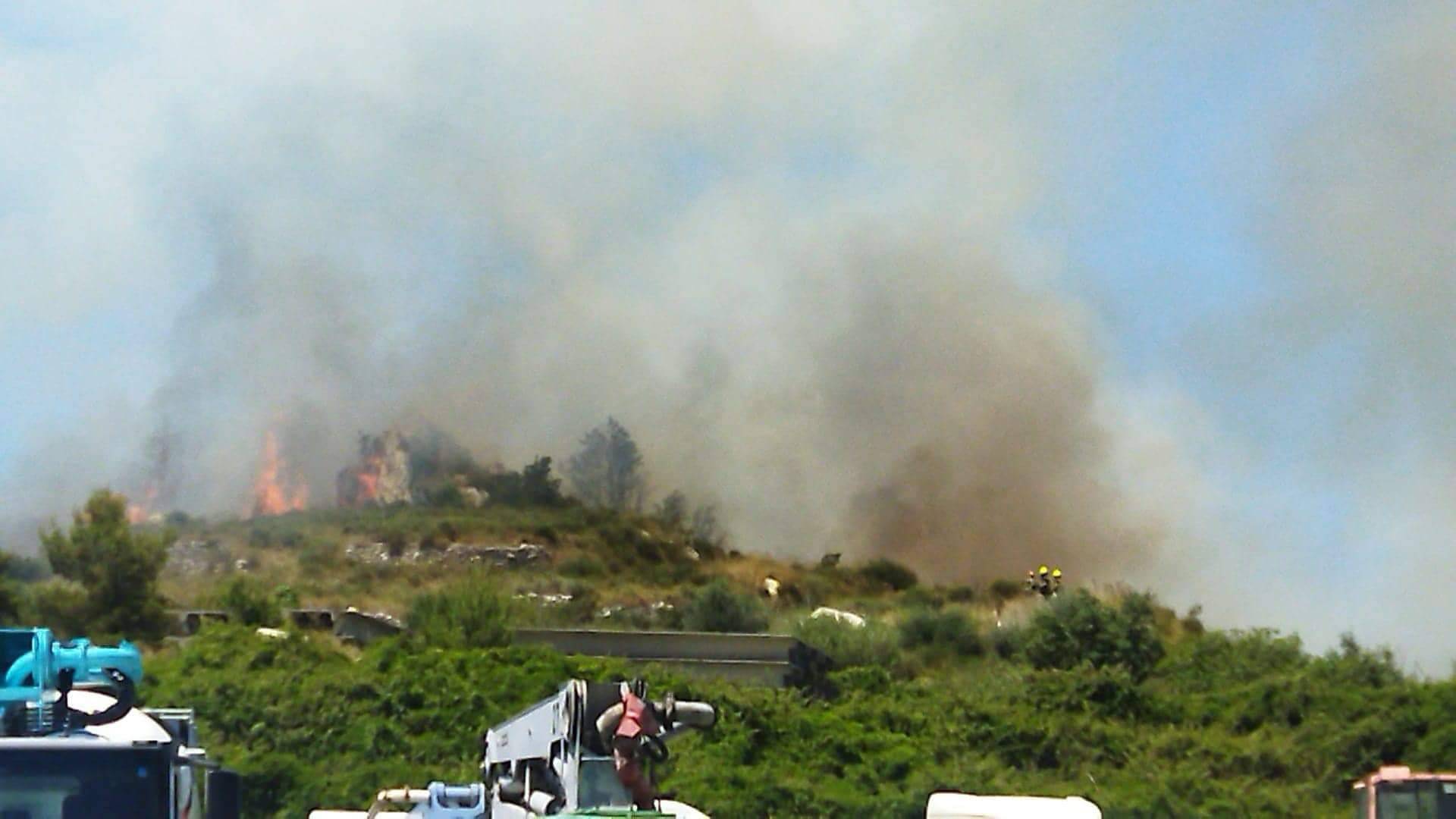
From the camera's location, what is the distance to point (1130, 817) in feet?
117

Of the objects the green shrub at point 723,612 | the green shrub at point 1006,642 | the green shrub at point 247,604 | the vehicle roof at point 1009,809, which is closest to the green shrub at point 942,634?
the green shrub at point 1006,642

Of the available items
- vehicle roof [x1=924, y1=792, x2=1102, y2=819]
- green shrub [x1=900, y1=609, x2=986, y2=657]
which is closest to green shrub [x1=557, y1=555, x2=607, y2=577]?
green shrub [x1=900, y1=609, x2=986, y2=657]

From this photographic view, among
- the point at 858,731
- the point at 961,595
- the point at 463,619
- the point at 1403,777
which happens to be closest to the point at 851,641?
the point at 961,595

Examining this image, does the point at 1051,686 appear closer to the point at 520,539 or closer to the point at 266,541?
the point at 520,539

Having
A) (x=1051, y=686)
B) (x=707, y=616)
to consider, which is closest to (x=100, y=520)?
(x=707, y=616)

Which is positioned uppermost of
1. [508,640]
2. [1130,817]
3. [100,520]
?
[100,520]

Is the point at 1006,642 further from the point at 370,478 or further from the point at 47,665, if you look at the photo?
the point at 47,665

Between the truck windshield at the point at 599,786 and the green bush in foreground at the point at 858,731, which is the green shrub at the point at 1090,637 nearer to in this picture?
the green bush in foreground at the point at 858,731

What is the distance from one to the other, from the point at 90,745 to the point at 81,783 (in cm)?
22

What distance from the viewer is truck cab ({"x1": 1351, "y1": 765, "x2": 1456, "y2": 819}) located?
22469mm

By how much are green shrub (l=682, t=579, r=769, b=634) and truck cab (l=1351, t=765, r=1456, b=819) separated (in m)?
35.9

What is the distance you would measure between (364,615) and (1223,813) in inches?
1039

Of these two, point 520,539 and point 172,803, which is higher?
point 520,539

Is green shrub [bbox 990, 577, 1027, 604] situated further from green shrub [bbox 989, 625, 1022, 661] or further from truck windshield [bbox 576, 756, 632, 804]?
truck windshield [bbox 576, 756, 632, 804]
